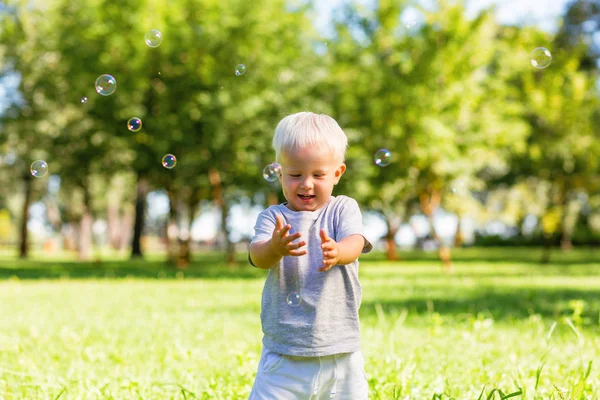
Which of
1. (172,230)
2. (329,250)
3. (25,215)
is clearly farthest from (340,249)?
(25,215)

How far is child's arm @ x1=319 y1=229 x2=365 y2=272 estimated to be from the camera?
102 inches

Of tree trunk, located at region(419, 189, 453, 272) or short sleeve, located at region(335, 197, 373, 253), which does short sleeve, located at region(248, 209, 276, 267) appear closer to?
short sleeve, located at region(335, 197, 373, 253)

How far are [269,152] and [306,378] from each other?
617 inches

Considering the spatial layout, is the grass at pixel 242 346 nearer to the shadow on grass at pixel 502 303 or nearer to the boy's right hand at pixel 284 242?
the shadow on grass at pixel 502 303

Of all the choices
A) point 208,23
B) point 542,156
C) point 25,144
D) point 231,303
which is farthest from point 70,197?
point 231,303

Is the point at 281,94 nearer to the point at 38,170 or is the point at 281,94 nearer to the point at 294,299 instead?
the point at 38,170

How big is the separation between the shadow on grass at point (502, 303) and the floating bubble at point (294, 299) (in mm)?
5140

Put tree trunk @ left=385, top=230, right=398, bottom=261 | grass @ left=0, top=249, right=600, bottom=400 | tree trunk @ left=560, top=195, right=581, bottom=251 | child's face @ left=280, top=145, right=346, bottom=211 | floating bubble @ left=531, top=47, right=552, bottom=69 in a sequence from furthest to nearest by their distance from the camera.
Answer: tree trunk @ left=560, top=195, right=581, bottom=251
tree trunk @ left=385, top=230, right=398, bottom=261
floating bubble @ left=531, top=47, right=552, bottom=69
grass @ left=0, top=249, right=600, bottom=400
child's face @ left=280, top=145, right=346, bottom=211

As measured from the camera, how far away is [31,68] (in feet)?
85.9

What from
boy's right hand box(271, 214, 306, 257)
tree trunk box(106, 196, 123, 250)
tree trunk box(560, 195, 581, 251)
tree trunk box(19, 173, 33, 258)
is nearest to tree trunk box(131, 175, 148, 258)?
tree trunk box(19, 173, 33, 258)

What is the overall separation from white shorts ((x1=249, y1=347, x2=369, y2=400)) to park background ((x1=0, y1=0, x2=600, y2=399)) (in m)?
0.81

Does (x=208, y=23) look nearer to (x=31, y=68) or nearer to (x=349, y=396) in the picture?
(x=31, y=68)

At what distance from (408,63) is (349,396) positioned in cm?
1669

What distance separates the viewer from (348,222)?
287 cm
